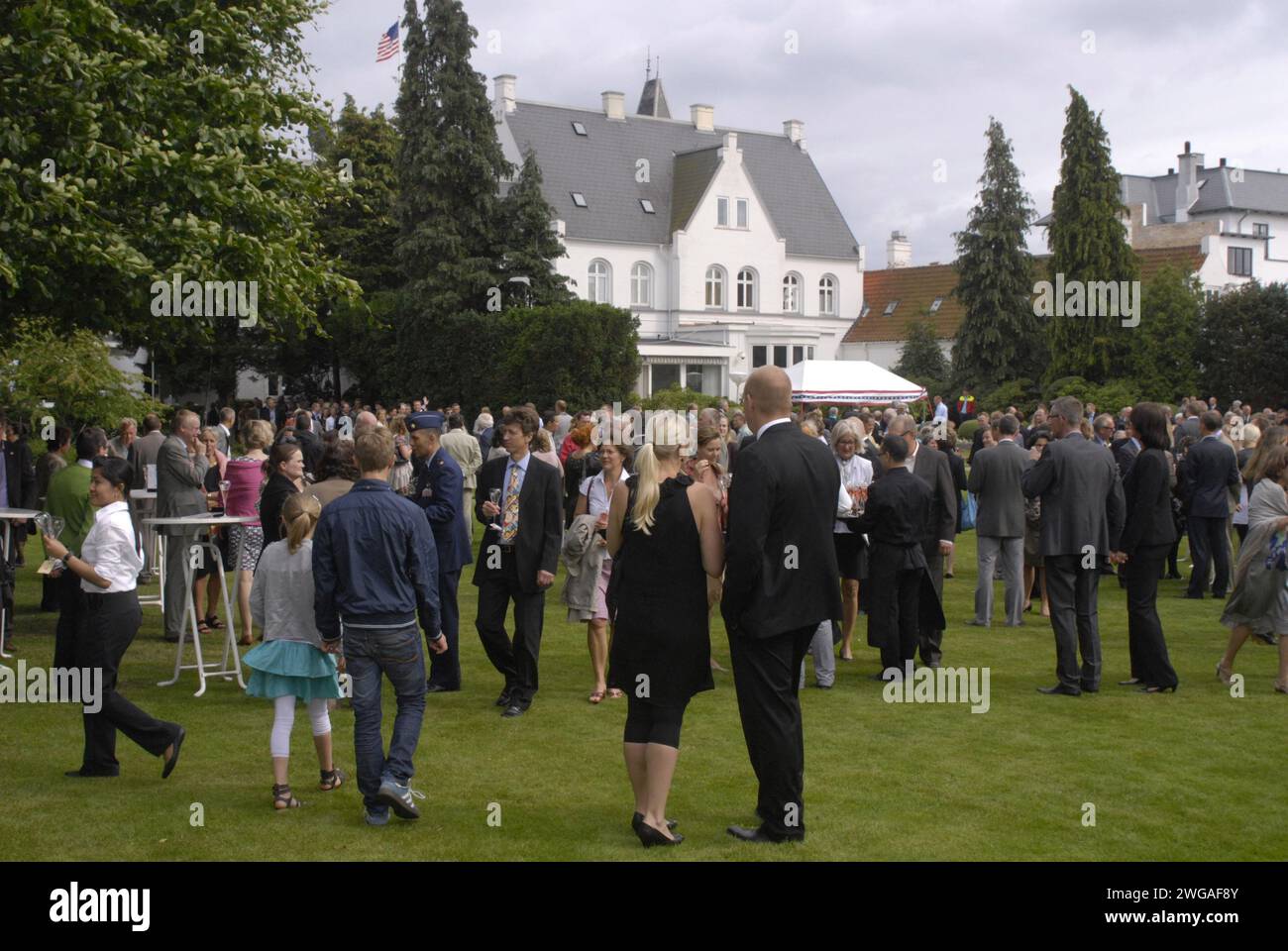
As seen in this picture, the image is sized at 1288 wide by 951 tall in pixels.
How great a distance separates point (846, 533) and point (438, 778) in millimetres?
4795

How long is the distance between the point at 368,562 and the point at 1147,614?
6487mm

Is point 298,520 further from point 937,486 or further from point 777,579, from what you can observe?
point 937,486

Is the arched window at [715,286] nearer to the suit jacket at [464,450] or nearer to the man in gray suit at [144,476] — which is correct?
the suit jacket at [464,450]

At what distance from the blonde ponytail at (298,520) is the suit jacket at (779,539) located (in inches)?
104

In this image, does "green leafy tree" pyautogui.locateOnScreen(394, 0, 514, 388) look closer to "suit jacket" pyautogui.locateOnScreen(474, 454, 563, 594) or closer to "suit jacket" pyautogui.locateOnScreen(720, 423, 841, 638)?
"suit jacket" pyautogui.locateOnScreen(474, 454, 563, 594)

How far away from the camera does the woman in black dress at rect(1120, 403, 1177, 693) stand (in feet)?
32.9

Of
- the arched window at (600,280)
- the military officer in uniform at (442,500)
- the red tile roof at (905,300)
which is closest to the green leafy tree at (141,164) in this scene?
the military officer in uniform at (442,500)

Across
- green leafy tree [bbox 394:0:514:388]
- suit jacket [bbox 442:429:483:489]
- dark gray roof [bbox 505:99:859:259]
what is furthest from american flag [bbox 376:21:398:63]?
suit jacket [bbox 442:429:483:489]

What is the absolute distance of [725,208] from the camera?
60.6 meters

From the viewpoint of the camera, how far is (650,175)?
61.2 m

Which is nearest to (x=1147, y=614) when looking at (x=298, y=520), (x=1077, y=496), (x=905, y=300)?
(x=1077, y=496)

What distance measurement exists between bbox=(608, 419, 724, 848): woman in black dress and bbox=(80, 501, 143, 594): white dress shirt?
3.09m
